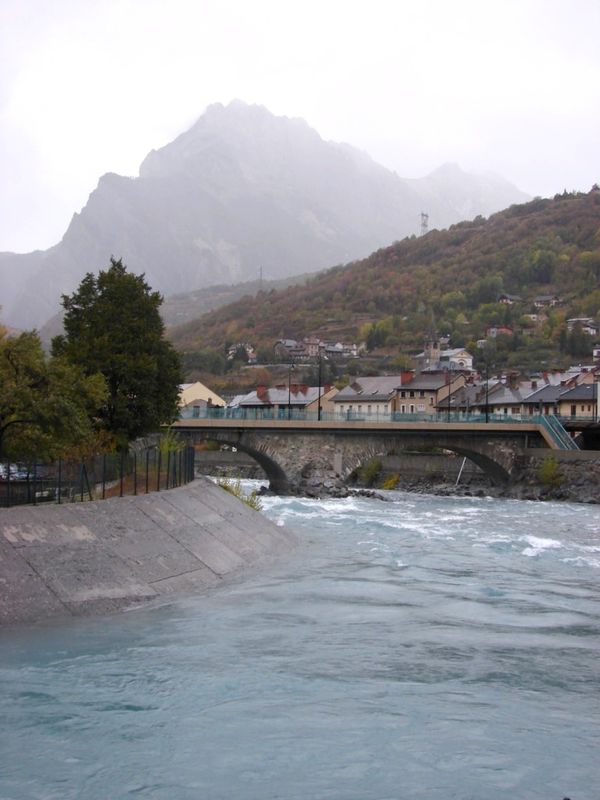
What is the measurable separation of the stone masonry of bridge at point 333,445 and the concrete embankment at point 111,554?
45836mm

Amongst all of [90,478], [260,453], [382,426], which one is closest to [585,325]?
[382,426]

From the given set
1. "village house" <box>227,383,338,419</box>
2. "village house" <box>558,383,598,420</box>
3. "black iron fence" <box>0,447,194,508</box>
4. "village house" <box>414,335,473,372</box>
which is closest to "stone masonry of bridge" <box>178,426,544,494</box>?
"village house" <box>558,383,598,420</box>

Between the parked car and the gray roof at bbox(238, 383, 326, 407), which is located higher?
the gray roof at bbox(238, 383, 326, 407)

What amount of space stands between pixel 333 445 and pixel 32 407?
55.3 metres

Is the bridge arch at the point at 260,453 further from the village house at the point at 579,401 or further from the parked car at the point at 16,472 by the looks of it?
the parked car at the point at 16,472

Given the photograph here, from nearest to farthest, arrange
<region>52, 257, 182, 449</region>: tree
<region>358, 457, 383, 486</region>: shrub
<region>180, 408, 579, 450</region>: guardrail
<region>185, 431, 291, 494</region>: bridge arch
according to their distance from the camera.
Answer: <region>52, 257, 182, 449</region>: tree → <region>185, 431, 291, 494</region>: bridge arch → <region>180, 408, 579, 450</region>: guardrail → <region>358, 457, 383, 486</region>: shrub

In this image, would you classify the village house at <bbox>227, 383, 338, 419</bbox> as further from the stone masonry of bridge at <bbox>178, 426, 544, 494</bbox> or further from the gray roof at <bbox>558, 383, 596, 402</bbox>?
the stone masonry of bridge at <bbox>178, 426, 544, 494</bbox>

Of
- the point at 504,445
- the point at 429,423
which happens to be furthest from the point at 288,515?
the point at 504,445

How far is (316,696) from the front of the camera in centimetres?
1833

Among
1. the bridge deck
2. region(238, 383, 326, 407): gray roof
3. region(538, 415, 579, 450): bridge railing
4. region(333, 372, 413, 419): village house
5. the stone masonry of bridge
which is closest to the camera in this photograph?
the bridge deck

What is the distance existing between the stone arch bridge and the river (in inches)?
2035

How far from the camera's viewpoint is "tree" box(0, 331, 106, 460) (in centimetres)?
3109

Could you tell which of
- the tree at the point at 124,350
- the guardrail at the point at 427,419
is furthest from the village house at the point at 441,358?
the tree at the point at 124,350

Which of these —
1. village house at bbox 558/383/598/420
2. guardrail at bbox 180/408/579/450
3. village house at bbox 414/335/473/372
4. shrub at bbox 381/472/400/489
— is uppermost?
village house at bbox 414/335/473/372
